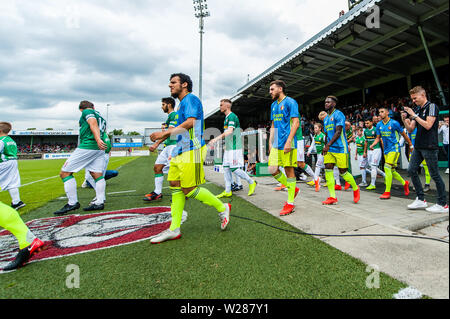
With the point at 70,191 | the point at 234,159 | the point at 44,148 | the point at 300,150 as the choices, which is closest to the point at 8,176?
the point at 70,191

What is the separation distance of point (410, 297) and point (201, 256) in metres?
1.61

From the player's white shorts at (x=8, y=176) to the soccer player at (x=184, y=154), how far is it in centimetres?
455

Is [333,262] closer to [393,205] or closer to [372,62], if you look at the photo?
[393,205]

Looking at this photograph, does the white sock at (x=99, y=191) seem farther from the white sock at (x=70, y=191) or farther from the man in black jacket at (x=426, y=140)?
the man in black jacket at (x=426, y=140)

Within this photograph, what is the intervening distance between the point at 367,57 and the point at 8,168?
1506 cm

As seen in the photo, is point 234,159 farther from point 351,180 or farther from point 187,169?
point 187,169

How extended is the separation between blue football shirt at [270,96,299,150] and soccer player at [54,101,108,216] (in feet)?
10.3

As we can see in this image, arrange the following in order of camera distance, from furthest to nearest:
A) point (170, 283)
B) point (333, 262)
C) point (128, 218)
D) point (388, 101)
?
point (388, 101) → point (128, 218) → point (333, 262) → point (170, 283)

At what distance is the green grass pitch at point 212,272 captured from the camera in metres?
1.63

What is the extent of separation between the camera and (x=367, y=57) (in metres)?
11.8
